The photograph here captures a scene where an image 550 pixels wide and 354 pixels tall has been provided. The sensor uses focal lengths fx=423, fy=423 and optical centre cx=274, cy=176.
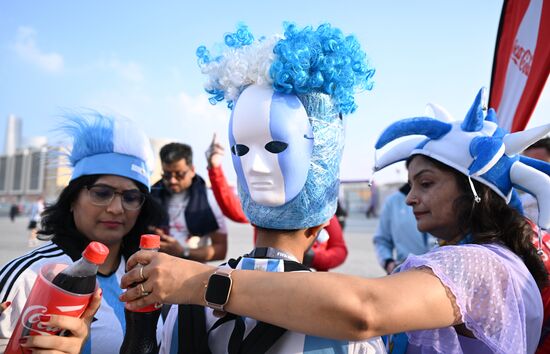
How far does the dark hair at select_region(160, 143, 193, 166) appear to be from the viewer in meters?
4.14

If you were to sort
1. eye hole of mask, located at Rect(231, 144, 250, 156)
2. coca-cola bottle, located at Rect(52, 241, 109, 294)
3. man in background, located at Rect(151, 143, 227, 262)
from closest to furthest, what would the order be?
coca-cola bottle, located at Rect(52, 241, 109, 294) < eye hole of mask, located at Rect(231, 144, 250, 156) < man in background, located at Rect(151, 143, 227, 262)

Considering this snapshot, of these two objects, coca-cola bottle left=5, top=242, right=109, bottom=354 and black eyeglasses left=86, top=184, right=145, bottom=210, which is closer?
coca-cola bottle left=5, top=242, right=109, bottom=354

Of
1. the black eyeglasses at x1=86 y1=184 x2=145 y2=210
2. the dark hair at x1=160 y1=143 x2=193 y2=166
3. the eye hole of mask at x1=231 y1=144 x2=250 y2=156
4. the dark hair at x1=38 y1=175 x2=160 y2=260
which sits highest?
the dark hair at x1=160 y1=143 x2=193 y2=166

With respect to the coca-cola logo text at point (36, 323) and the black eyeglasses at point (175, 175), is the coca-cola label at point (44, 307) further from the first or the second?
the black eyeglasses at point (175, 175)

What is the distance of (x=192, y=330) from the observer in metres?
1.26

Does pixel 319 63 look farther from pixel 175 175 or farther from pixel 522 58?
pixel 175 175

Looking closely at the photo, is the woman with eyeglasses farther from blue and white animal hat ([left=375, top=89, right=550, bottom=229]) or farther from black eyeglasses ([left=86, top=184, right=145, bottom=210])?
blue and white animal hat ([left=375, top=89, right=550, bottom=229])

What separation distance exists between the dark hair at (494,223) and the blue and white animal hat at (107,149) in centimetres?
161

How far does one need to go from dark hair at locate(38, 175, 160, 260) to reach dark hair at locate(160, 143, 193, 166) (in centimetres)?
161

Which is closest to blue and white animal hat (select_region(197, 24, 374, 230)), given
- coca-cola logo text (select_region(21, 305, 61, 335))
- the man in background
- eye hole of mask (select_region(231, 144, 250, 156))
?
eye hole of mask (select_region(231, 144, 250, 156))

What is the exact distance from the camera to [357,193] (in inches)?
1567

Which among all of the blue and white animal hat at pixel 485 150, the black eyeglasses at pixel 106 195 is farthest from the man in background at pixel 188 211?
the blue and white animal hat at pixel 485 150

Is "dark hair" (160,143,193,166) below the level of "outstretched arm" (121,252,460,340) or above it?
above

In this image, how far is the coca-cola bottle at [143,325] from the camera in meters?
1.19
